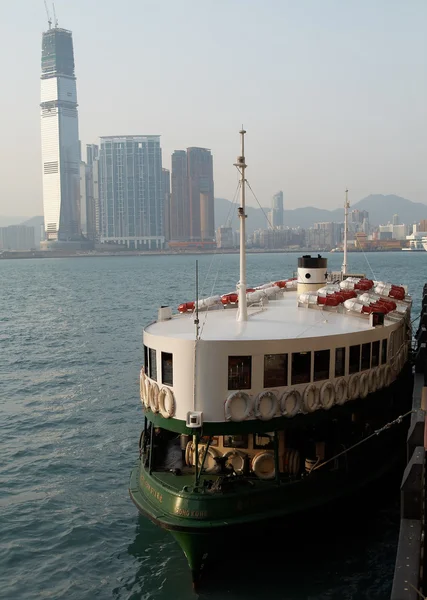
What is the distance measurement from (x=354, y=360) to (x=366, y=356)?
776 millimetres

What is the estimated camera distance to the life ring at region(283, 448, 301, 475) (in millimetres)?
17859

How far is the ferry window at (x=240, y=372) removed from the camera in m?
16.8

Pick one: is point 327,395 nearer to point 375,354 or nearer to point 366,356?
point 366,356

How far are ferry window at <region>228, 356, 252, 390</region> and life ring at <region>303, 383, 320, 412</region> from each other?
5.54 feet

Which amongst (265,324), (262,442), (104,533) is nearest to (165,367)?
(262,442)

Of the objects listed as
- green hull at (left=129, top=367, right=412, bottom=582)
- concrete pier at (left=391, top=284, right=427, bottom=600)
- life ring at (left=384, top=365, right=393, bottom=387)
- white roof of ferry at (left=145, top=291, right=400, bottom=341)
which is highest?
white roof of ferry at (left=145, top=291, right=400, bottom=341)

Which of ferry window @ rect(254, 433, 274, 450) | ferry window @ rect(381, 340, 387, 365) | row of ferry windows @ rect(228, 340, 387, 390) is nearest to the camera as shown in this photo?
row of ferry windows @ rect(228, 340, 387, 390)

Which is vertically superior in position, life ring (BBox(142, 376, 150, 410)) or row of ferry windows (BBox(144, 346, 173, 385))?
row of ferry windows (BBox(144, 346, 173, 385))

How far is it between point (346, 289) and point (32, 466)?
49.3 ft

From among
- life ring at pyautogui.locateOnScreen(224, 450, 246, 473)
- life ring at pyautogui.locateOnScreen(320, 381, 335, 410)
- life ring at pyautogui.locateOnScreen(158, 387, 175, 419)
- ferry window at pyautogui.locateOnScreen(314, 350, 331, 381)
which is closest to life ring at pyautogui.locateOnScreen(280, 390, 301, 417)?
life ring at pyautogui.locateOnScreen(320, 381, 335, 410)

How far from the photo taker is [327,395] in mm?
18016

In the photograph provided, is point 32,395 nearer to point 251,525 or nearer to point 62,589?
point 62,589

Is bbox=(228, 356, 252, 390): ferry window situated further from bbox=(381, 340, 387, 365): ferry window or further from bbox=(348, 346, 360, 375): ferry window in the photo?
bbox=(381, 340, 387, 365): ferry window

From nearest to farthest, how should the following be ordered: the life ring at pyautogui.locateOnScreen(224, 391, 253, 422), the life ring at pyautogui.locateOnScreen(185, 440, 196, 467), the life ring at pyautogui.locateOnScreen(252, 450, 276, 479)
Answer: the life ring at pyautogui.locateOnScreen(224, 391, 253, 422)
the life ring at pyautogui.locateOnScreen(252, 450, 276, 479)
the life ring at pyautogui.locateOnScreen(185, 440, 196, 467)
